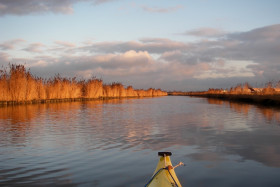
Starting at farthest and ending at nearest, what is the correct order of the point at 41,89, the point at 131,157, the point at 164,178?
the point at 41,89 → the point at 131,157 → the point at 164,178

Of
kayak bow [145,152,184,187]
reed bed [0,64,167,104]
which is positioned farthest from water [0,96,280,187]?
reed bed [0,64,167,104]

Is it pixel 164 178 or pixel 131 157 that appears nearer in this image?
pixel 164 178

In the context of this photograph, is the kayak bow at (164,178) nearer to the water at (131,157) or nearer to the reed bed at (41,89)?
the water at (131,157)

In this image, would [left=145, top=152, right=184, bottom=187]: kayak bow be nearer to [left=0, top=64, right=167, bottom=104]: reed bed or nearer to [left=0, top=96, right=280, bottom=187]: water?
[left=0, top=96, right=280, bottom=187]: water

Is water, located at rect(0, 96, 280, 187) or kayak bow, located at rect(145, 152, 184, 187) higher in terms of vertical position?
kayak bow, located at rect(145, 152, 184, 187)

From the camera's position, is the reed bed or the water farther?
the reed bed

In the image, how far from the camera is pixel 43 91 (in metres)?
34.8

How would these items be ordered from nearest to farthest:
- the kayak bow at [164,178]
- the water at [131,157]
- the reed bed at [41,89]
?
the kayak bow at [164,178] < the water at [131,157] < the reed bed at [41,89]

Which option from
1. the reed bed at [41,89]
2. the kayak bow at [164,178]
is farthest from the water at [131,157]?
the reed bed at [41,89]

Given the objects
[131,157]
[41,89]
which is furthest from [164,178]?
Result: [41,89]

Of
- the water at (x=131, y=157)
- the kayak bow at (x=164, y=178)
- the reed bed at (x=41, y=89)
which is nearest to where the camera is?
the kayak bow at (x=164, y=178)

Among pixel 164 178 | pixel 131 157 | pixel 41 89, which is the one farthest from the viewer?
pixel 41 89

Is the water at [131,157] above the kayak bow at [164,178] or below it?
below

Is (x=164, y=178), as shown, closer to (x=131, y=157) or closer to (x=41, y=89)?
(x=131, y=157)
